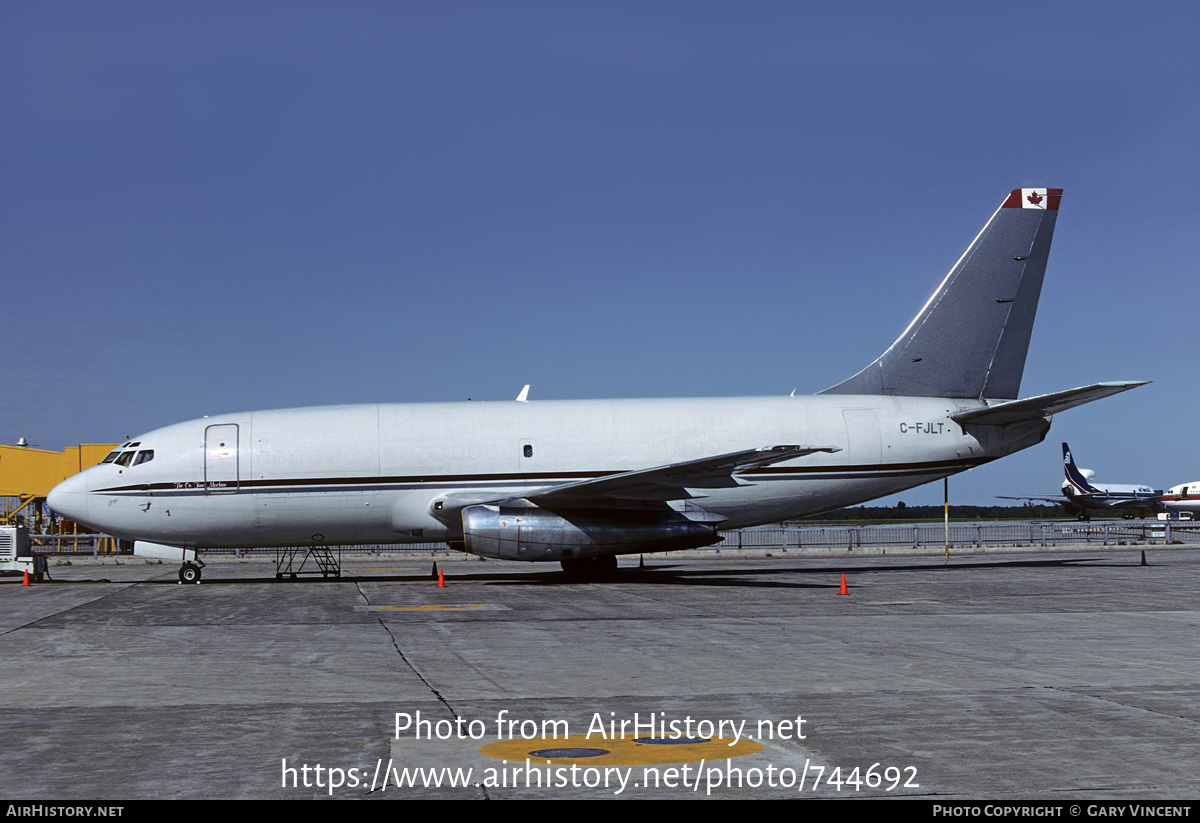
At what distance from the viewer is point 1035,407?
26.0m

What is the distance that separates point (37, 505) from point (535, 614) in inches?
1562

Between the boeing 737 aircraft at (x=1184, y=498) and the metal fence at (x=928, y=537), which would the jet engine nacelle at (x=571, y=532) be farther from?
the boeing 737 aircraft at (x=1184, y=498)

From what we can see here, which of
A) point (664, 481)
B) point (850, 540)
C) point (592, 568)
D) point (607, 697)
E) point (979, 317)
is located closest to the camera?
point (607, 697)

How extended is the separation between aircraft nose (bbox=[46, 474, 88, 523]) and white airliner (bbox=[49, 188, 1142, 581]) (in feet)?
0.11

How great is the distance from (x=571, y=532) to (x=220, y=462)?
27.7 feet

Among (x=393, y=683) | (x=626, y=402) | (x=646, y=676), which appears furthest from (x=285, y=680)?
(x=626, y=402)

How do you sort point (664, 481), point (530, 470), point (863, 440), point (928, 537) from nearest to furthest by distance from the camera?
point (664, 481)
point (530, 470)
point (863, 440)
point (928, 537)

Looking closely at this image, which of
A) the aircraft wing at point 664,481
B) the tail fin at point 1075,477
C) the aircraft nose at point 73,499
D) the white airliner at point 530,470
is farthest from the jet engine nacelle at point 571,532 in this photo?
the tail fin at point 1075,477

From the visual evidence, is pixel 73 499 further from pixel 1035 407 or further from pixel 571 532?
pixel 1035 407

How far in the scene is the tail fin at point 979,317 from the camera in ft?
90.6

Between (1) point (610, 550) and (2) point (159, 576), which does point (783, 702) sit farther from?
(2) point (159, 576)

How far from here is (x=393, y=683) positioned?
33.7 feet

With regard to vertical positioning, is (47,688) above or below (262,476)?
below

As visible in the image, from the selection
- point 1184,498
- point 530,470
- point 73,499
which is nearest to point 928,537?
point 530,470
